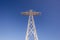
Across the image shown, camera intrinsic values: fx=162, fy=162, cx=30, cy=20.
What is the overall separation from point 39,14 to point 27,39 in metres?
2.23

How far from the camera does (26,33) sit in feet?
43.0

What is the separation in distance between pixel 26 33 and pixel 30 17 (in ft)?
4.41

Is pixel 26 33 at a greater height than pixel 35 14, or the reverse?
pixel 35 14

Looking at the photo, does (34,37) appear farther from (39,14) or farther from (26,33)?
(39,14)

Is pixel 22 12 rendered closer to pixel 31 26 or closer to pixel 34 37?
pixel 31 26

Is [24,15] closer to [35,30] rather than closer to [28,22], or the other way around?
[28,22]

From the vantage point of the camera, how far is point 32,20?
13.1m

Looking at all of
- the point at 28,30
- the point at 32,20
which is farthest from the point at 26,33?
the point at 32,20

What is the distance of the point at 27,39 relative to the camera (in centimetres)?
1298

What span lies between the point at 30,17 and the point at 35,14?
48cm

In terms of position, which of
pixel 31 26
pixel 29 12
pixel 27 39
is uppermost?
pixel 29 12

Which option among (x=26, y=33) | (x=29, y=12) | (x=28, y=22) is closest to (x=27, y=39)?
(x=26, y=33)

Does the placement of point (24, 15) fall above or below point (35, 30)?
above

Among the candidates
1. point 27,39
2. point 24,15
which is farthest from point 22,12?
point 27,39
